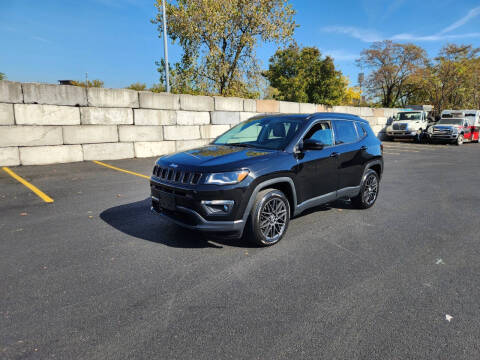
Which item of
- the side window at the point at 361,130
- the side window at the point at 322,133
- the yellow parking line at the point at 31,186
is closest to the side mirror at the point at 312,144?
the side window at the point at 322,133

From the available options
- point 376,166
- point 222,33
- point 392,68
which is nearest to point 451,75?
point 392,68

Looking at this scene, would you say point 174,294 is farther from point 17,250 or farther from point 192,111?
point 192,111

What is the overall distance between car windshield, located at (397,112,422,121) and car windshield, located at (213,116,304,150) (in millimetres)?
21698

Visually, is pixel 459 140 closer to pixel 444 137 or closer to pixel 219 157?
pixel 444 137

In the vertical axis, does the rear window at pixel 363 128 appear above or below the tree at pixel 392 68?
below

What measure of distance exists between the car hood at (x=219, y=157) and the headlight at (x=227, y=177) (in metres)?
0.08

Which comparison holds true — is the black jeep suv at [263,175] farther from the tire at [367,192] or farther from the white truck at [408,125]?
the white truck at [408,125]

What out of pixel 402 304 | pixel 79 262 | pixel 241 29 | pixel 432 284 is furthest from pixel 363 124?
pixel 241 29

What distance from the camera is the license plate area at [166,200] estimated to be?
12.2ft

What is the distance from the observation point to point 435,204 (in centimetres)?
605

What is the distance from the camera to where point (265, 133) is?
465 cm

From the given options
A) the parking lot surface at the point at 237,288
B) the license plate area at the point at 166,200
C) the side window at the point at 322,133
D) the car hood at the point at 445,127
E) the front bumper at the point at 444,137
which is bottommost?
the parking lot surface at the point at 237,288

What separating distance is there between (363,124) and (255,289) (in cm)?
398

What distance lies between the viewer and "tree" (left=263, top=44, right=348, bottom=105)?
28.4m
